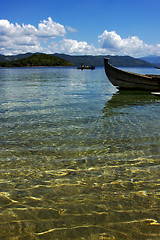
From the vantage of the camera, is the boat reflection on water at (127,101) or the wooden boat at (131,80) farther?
the wooden boat at (131,80)

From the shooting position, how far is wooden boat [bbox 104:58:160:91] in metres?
18.2

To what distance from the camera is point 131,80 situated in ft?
61.8

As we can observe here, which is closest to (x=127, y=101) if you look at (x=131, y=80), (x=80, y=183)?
(x=131, y=80)

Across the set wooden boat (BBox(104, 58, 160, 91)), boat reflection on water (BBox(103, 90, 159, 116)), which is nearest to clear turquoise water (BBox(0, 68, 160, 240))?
boat reflection on water (BBox(103, 90, 159, 116))

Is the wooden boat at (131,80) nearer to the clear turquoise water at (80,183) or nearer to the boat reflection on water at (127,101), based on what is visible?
the boat reflection on water at (127,101)

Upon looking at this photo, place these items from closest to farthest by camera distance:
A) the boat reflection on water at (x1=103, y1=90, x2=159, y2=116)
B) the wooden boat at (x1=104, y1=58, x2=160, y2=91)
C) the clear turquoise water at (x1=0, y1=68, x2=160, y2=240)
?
1. the clear turquoise water at (x1=0, y1=68, x2=160, y2=240)
2. the boat reflection on water at (x1=103, y1=90, x2=159, y2=116)
3. the wooden boat at (x1=104, y1=58, x2=160, y2=91)

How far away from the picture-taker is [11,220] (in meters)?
2.94

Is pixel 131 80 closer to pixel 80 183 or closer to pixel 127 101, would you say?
pixel 127 101

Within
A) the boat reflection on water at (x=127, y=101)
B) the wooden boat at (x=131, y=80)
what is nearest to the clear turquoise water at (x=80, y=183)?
the boat reflection on water at (x=127, y=101)

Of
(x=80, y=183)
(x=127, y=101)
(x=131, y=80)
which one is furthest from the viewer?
(x=131, y=80)

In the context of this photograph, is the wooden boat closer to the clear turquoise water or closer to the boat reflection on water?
the boat reflection on water

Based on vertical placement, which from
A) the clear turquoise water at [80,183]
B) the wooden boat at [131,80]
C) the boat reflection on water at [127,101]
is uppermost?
the wooden boat at [131,80]

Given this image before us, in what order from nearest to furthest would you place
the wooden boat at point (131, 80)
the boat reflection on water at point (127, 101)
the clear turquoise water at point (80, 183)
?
the clear turquoise water at point (80, 183)
the boat reflection on water at point (127, 101)
the wooden boat at point (131, 80)

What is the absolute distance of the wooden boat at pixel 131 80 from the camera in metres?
18.2
